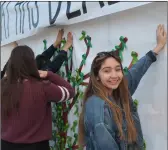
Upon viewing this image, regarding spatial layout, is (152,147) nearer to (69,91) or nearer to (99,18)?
(69,91)

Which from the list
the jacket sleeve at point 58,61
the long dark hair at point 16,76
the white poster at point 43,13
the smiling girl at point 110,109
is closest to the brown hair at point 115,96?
the smiling girl at point 110,109

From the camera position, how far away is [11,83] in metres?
1.71

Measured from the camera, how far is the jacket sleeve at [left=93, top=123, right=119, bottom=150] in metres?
1.25

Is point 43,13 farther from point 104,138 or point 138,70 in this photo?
point 104,138

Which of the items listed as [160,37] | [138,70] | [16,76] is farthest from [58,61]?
[160,37]

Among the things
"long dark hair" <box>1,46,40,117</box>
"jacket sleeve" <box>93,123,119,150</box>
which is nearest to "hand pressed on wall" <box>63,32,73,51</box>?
"long dark hair" <box>1,46,40,117</box>

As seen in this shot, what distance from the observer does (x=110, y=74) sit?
1.38m

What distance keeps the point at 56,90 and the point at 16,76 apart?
0.83 ft

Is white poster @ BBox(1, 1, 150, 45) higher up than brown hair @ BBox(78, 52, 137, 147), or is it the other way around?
white poster @ BBox(1, 1, 150, 45)

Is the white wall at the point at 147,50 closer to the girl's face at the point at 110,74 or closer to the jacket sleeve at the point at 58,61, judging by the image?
the girl's face at the point at 110,74

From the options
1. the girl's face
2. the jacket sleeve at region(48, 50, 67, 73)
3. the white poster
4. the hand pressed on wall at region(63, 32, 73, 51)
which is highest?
the white poster

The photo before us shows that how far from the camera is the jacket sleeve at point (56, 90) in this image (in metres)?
1.78

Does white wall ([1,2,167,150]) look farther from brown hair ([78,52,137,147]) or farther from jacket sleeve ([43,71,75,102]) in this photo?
jacket sleeve ([43,71,75,102])

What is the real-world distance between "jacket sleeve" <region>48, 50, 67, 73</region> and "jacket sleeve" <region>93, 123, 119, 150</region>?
96 cm
